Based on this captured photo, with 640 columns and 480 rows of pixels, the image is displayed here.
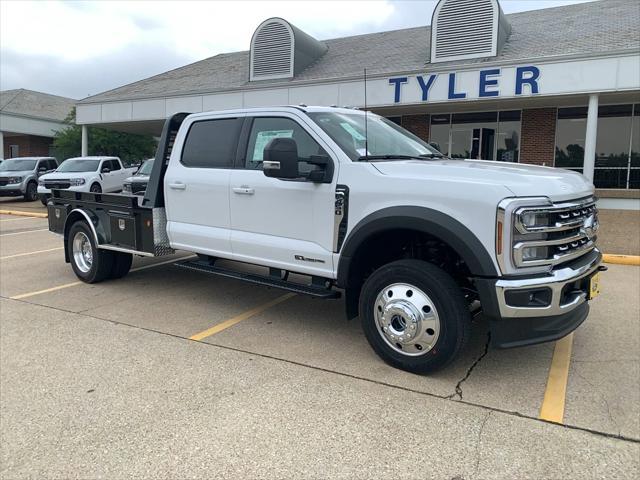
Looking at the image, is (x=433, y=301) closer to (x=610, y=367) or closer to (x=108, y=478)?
(x=610, y=367)

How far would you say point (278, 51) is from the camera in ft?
65.1

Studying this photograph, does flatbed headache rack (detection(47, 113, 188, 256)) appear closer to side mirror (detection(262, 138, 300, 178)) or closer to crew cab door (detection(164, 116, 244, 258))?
crew cab door (detection(164, 116, 244, 258))

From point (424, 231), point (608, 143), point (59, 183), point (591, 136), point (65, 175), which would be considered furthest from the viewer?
point (65, 175)

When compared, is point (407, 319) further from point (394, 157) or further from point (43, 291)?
point (43, 291)

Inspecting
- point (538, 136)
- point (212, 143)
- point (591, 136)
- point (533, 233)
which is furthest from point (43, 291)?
point (538, 136)

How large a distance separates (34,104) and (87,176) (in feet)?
86.6

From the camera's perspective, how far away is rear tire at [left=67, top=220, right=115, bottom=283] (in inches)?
268

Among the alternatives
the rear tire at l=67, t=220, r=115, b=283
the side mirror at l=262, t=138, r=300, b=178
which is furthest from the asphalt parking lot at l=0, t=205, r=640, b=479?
the side mirror at l=262, t=138, r=300, b=178

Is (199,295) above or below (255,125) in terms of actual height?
below

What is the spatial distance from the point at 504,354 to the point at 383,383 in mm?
1287

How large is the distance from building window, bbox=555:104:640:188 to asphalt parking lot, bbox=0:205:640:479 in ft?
42.7

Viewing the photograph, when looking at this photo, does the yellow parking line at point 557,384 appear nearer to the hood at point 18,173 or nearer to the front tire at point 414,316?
the front tire at point 414,316

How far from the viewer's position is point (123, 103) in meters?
21.6

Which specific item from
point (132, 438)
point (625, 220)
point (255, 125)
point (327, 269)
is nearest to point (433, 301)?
point (327, 269)
